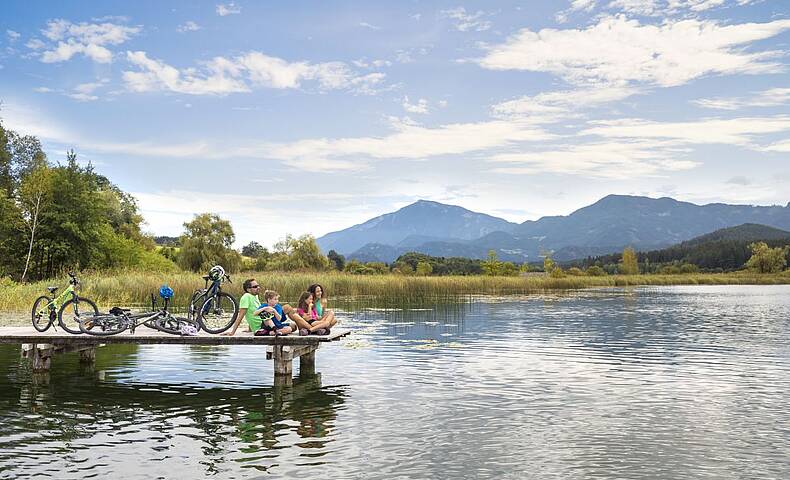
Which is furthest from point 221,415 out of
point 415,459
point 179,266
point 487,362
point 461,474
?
point 179,266

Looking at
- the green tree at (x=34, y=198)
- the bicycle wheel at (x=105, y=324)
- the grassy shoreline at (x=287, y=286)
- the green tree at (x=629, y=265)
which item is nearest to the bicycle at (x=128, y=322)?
the bicycle wheel at (x=105, y=324)

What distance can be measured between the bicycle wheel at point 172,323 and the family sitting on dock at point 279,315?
1275 mm

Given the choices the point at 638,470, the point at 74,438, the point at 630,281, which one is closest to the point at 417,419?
the point at 638,470

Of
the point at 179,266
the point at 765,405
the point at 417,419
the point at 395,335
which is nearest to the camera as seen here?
the point at 417,419

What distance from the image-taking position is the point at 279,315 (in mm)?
19203

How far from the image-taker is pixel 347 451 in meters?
11.8

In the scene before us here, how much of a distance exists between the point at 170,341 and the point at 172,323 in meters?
0.64

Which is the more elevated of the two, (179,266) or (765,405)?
(179,266)

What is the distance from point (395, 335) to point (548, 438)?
1743 centimetres

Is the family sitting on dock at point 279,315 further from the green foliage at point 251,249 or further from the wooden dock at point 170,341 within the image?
the green foliage at point 251,249

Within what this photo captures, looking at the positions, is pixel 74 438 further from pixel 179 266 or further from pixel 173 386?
pixel 179 266

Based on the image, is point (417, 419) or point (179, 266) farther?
point (179, 266)

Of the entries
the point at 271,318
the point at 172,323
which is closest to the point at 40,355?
the point at 172,323

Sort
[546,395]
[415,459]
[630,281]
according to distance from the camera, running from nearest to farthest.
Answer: [415,459], [546,395], [630,281]
